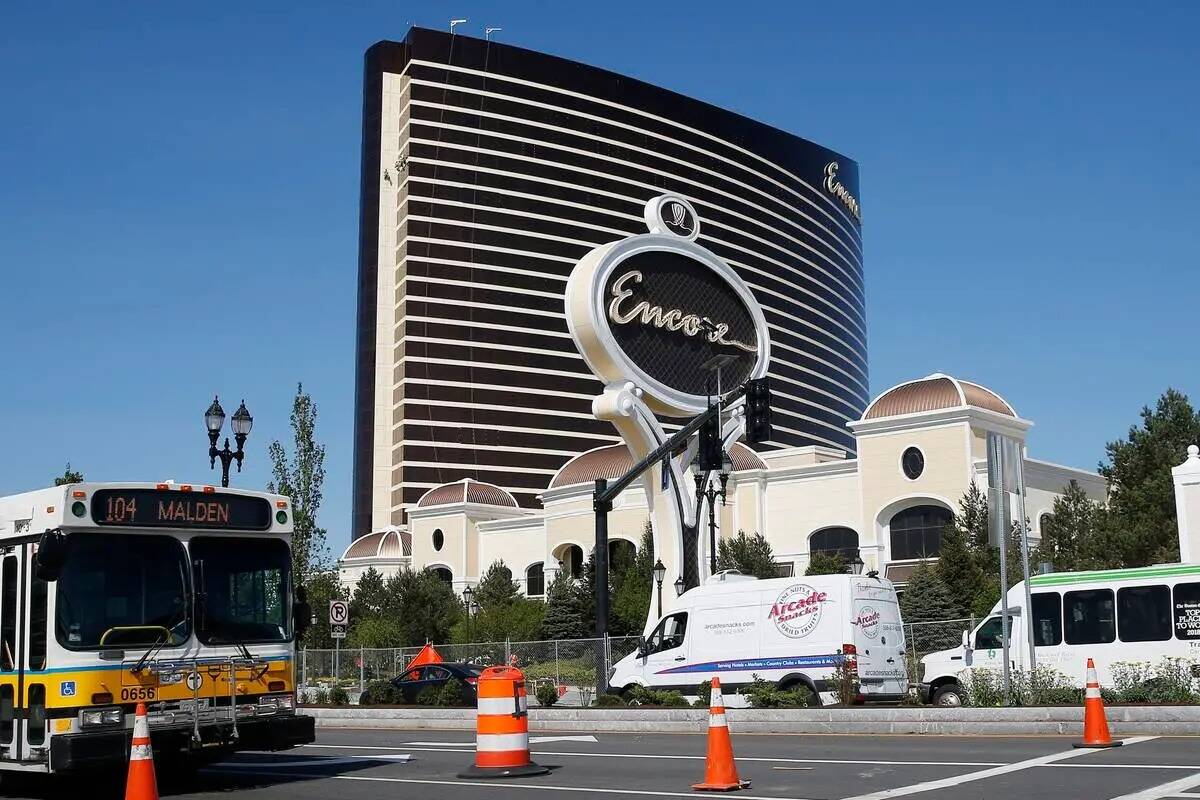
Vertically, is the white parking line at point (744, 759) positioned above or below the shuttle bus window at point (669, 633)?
below

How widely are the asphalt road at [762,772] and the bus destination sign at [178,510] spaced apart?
262 centimetres

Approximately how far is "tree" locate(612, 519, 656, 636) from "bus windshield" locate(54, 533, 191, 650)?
43263 millimetres

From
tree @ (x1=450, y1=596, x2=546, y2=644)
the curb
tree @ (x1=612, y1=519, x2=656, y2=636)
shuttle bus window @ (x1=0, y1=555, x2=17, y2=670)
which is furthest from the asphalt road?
tree @ (x1=450, y1=596, x2=546, y2=644)

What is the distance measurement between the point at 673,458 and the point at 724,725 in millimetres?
34799

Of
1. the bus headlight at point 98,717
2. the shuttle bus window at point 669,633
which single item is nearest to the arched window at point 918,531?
the shuttle bus window at point 669,633

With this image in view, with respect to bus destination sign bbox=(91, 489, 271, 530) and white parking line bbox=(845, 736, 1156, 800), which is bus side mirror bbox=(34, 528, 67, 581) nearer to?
bus destination sign bbox=(91, 489, 271, 530)

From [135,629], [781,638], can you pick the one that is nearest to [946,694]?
[781,638]

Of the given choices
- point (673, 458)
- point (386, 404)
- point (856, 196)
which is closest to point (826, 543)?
point (673, 458)

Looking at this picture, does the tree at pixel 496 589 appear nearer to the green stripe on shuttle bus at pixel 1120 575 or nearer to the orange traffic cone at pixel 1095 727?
the green stripe on shuttle bus at pixel 1120 575

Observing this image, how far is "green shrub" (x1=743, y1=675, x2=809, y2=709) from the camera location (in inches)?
850

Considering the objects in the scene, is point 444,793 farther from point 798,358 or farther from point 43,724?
point 798,358

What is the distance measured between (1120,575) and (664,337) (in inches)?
965

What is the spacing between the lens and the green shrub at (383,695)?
2933 centimetres

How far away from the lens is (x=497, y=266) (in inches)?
4582
